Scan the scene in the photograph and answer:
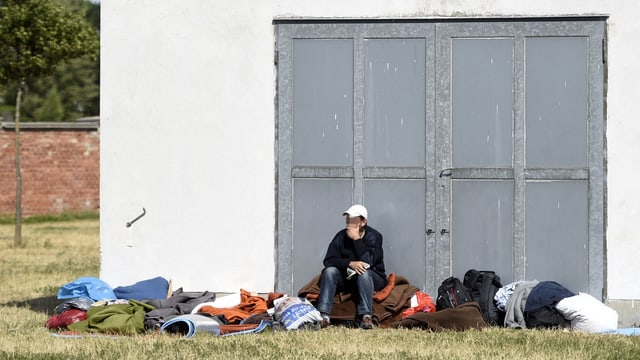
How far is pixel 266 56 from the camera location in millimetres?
12109

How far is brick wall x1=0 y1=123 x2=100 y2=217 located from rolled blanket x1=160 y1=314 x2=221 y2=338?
23.8 meters

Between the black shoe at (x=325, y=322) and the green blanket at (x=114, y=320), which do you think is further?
the black shoe at (x=325, y=322)

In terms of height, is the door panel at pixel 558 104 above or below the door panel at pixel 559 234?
above

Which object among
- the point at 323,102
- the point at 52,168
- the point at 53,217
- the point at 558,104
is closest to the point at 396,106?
the point at 323,102

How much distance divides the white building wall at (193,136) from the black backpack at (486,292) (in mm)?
2003

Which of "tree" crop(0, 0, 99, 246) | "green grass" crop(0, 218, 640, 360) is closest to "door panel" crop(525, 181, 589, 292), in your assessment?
"green grass" crop(0, 218, 640, 360)

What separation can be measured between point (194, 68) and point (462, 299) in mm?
3531

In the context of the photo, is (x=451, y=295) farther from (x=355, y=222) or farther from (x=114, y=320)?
(x=114, y=320)

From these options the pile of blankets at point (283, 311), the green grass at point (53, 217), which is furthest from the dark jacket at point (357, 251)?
the green grass at point (53, 217)

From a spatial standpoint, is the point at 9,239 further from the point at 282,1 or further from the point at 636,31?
the point at 636,31

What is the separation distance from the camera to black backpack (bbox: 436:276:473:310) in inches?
449

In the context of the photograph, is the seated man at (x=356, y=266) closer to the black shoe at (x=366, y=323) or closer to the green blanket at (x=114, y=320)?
the black shoe at (x=366, y=323)

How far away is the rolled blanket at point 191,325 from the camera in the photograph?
10.8m

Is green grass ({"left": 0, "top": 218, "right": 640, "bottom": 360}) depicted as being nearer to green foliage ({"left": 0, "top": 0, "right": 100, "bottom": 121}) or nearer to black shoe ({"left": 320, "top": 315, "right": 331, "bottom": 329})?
black shoe ({"left": 320, "top": 315, "right": 331, "bottom": 329})
